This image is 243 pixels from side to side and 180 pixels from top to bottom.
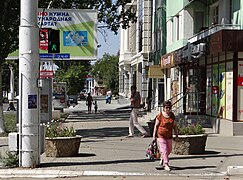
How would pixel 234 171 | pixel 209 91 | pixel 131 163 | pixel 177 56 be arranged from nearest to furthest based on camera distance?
1. pixel 234 171
2. pixel 131 163
3. pixel 209 91
4. pixel 177 56

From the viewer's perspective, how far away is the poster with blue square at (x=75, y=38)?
24414 millimetres

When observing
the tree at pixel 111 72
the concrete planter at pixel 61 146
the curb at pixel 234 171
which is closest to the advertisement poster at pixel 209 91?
the concrete planter at pixel 61 146

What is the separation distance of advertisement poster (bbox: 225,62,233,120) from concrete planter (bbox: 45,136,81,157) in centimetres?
782

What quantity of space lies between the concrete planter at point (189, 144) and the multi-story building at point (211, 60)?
208 inches

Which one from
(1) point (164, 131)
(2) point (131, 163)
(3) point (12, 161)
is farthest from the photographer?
(2) point (131, 163)

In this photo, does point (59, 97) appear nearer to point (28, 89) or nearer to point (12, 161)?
point (12, 161)

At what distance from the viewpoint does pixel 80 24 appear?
23812mm

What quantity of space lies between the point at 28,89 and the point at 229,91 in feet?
32.5

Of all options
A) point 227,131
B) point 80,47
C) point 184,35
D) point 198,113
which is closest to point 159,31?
point 184,35

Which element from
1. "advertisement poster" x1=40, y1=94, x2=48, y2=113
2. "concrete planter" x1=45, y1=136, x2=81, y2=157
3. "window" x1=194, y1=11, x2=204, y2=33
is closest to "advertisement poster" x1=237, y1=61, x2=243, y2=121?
"advertisement poster" x1=40, y1=94, x2=48, y2=113

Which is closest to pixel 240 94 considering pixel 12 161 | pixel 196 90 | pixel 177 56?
pixel 196 90

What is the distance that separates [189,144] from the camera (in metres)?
13.3

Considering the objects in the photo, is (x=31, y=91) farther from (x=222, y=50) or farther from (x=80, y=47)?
(x=80, y=47)

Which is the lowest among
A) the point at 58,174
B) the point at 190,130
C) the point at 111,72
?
the point at 58,174
